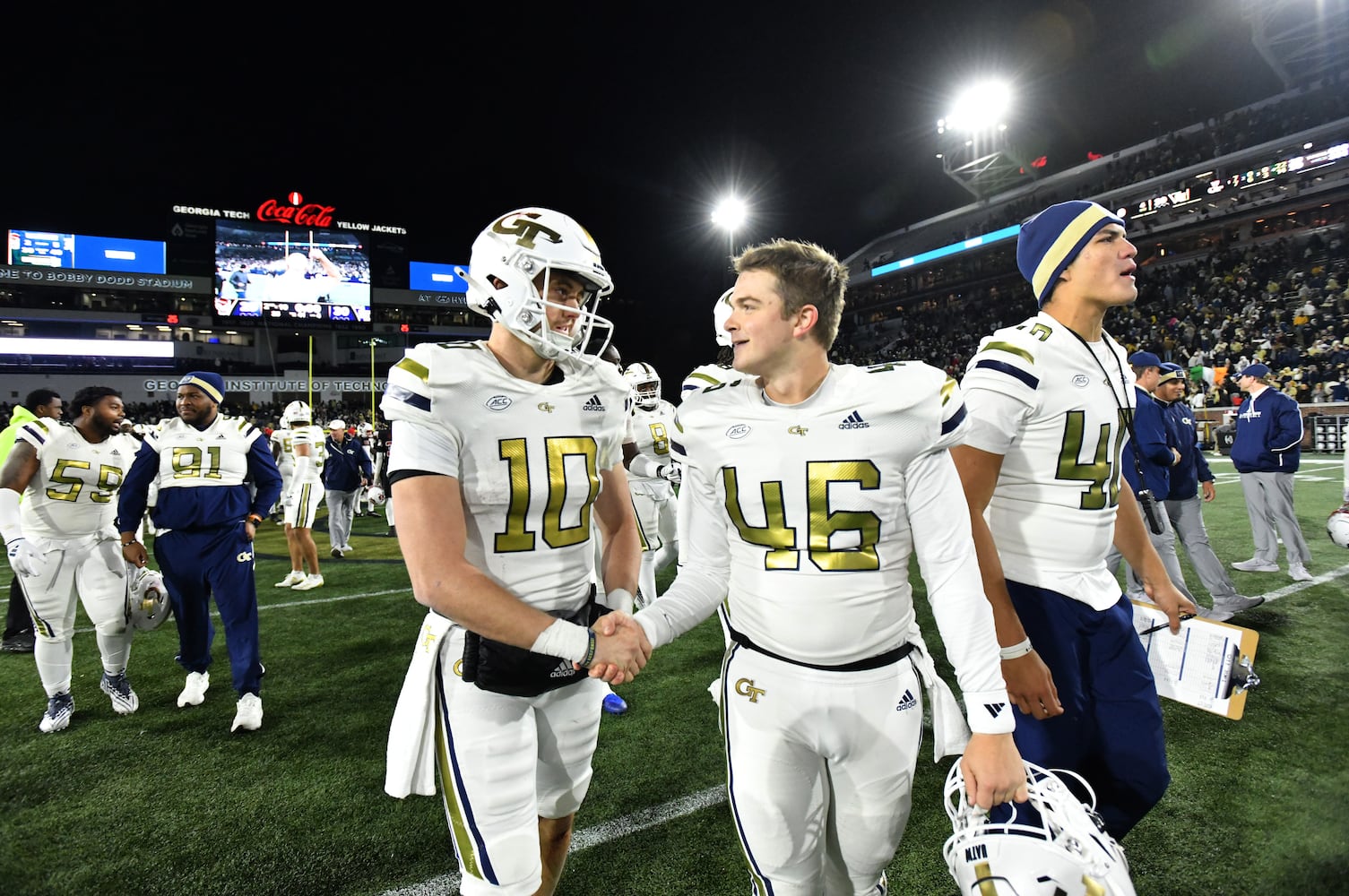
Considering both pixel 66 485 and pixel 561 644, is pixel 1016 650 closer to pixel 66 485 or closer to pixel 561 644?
pixel 561 644

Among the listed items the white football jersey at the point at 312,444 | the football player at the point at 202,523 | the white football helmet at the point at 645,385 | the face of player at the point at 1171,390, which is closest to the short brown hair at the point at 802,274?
the football player at the point at 202,523

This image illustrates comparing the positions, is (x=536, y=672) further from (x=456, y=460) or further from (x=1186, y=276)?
(x=1186, y=276)

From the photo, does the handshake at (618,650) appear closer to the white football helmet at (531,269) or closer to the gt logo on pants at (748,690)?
the gt logo on pants at (748,690)

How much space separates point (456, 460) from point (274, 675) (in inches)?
183

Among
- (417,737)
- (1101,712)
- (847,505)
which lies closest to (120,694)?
(417,737)

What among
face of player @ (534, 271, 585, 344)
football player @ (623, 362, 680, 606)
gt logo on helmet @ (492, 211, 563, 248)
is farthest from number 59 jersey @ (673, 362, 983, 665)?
football player @ (623, 362, 680, 606)

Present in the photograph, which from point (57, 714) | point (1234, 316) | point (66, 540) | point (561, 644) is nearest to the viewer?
point (561, 644)

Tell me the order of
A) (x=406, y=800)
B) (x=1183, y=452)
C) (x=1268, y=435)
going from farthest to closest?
(x=1268, y=435) → (x=1183, y=452) → (x=406, y=800)

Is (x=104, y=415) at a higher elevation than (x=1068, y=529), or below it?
higher

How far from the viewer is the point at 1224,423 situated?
19.1 metres

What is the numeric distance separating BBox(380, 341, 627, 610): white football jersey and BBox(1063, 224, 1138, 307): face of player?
171 centimetres

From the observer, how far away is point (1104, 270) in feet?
7.45

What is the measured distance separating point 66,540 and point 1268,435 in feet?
35.3

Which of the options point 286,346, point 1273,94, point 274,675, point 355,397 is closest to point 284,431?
point 274,675
